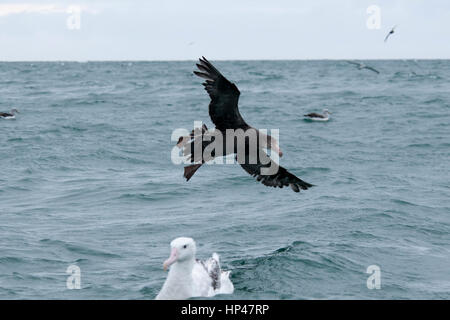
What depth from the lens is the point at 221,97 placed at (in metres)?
10.2

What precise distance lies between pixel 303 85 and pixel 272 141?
4647cm

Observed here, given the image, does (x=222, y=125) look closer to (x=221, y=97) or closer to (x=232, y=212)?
(x=221, y=97)

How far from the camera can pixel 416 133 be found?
1078 inches

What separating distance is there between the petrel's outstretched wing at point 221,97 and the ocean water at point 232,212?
93.5 inches

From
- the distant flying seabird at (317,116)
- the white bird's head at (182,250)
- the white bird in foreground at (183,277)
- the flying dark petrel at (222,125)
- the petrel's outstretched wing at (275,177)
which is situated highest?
the distant flying seabird at (317,116)

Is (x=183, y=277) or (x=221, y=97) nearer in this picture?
(x=183, y=277)

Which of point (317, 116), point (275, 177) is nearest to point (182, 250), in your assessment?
point (275, 177)

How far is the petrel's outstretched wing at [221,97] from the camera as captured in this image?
1003 centimetres

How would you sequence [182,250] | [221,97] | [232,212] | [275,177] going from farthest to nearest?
[232,212], [275,177], [221,97], [182,250]

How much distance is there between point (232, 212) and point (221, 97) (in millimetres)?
5388

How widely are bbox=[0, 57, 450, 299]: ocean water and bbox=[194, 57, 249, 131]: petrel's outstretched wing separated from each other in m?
2.38

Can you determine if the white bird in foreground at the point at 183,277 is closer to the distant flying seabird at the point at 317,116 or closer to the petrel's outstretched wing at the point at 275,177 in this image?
the petrel's outstretched wing at the point at 275,177

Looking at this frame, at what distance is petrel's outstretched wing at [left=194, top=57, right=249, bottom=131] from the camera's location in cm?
1003

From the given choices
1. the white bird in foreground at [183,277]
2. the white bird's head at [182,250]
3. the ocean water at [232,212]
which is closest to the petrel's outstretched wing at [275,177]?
the ocean water at [232,212]
